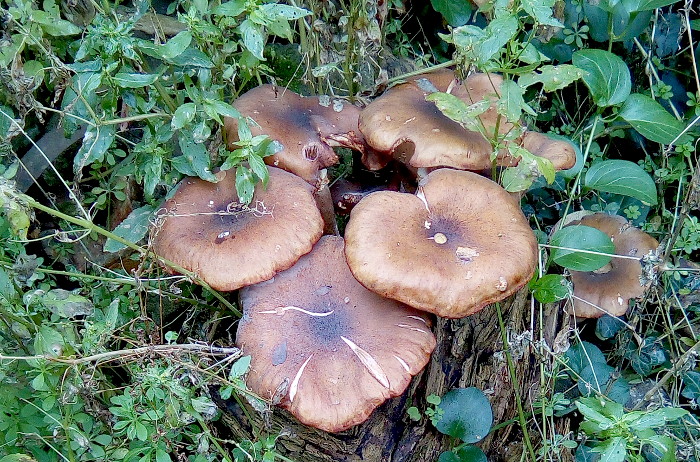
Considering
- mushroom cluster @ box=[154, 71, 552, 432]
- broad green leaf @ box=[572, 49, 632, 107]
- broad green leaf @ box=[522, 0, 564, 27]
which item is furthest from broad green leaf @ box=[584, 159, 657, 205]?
broad green leaf @ box=[522, 0, 564, 27]

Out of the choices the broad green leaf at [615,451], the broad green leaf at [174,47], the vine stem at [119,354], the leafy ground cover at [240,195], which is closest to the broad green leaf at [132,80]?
the leafy ground cover at [240,195]

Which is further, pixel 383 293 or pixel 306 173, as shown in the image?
pixel 306 173

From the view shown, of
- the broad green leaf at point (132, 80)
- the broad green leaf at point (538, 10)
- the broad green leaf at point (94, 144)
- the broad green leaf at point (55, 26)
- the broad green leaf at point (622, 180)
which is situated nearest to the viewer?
the broad green leaf at point (538, 10)

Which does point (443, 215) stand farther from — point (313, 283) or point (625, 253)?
point (625, 253)

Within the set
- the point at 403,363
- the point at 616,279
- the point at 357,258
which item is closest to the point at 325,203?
the point at 357,258

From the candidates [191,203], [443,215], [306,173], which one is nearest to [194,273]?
[191,203]

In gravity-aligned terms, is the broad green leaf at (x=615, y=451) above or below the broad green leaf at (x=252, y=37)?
below

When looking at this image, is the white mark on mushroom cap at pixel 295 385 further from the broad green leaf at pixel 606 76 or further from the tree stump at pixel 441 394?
the broad green leaf at pixel 606 76
